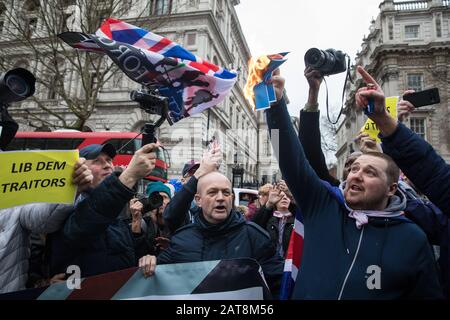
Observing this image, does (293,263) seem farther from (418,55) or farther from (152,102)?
(418,55)

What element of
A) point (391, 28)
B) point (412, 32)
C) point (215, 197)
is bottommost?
point (215, 197)

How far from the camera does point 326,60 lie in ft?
5.95

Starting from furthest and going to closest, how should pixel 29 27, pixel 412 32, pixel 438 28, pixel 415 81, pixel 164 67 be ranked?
pixel 412 32
pixel 438 28
pixel 415 81
pixel 29 27
pixel 164 67

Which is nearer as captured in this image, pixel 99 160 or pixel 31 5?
pixel 99 160

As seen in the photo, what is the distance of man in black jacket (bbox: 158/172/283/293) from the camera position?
2.08m

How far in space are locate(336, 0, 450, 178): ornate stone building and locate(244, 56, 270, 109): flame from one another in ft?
95.9

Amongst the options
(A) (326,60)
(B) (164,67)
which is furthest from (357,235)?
(B) (164,67)

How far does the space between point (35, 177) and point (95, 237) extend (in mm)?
443

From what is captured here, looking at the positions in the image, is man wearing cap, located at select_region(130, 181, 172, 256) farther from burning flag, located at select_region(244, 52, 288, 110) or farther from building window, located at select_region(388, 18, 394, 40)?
building window, located at select_region(388, 18, 394, 40)

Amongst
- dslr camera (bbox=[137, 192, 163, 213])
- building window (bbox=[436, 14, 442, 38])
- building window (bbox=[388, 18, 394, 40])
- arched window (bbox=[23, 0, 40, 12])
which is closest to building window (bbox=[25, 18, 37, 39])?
arched window (bbox=[23, 0, 40, 12])

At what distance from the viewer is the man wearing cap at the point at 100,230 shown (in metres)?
1.65

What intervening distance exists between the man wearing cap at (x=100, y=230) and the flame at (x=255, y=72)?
626mm

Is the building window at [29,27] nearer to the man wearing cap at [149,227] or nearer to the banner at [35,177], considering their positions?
the man wearing cap at [149,227]
